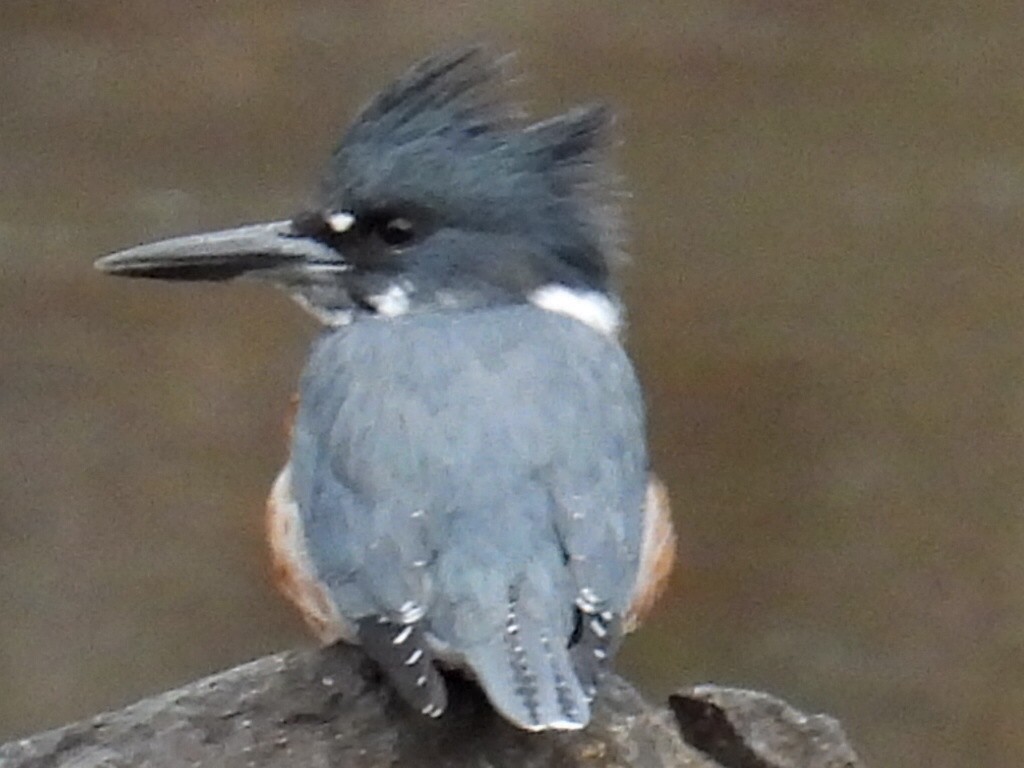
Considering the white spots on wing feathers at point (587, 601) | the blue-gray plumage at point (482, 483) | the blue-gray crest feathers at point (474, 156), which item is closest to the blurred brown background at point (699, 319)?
the blue-gray crest feathers at point (474, 156)

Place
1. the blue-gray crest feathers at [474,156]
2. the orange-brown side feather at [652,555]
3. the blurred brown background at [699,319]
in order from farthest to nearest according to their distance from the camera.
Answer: the blurred brown background at [699,319] < the blue-gray crest feathers at [474,156] < the orange-brown side feather at [652,555]

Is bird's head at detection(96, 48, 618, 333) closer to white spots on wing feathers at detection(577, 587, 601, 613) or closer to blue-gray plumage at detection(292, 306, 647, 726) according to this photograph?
blue-gray plumage at detection(292, 306, 647, 726)

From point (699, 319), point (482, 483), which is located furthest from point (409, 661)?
point (699, 319)

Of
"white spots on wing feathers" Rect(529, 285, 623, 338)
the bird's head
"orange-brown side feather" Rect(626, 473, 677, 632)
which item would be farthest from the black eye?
"orange-brown side feather" Rect(626, 473, 677, 632)

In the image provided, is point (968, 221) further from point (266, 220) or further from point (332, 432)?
point (332, 432)

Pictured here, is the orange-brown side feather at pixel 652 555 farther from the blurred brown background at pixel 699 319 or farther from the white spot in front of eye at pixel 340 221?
the blurred brown background at pixel 699 319

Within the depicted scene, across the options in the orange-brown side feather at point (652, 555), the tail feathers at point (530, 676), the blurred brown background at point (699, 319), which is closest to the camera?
the tail feathers at point (530, 676)

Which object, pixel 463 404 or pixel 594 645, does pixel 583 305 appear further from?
pixel 594 645
